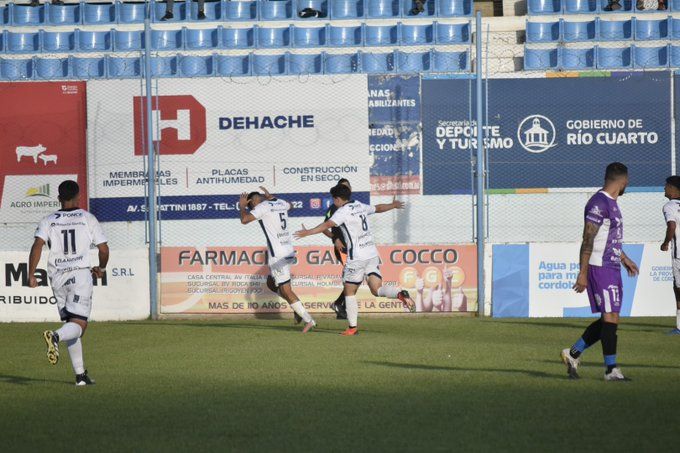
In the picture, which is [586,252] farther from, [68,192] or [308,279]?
[308,279]

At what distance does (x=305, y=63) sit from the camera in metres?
24.1

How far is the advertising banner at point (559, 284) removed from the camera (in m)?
18.9

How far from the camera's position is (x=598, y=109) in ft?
67.1

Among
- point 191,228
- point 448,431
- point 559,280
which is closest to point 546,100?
point 559,280

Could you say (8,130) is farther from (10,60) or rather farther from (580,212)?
(580,212)

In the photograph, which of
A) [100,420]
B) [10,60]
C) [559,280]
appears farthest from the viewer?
[10,60]

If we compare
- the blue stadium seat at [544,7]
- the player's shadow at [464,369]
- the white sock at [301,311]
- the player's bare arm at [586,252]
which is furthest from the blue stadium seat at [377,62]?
the player's bare arm at [586,252]

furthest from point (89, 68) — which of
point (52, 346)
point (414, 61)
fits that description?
point (52, 346)

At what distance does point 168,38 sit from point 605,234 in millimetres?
18409

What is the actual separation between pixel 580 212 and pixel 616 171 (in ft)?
34.6

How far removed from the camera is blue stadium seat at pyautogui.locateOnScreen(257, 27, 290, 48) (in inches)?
1010

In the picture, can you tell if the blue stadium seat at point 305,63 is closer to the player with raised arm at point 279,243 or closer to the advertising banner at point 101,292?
the advertising banner at point 101,292

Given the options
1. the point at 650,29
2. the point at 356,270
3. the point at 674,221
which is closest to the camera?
the point at 674,221

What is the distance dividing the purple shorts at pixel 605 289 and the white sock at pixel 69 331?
185 inches
